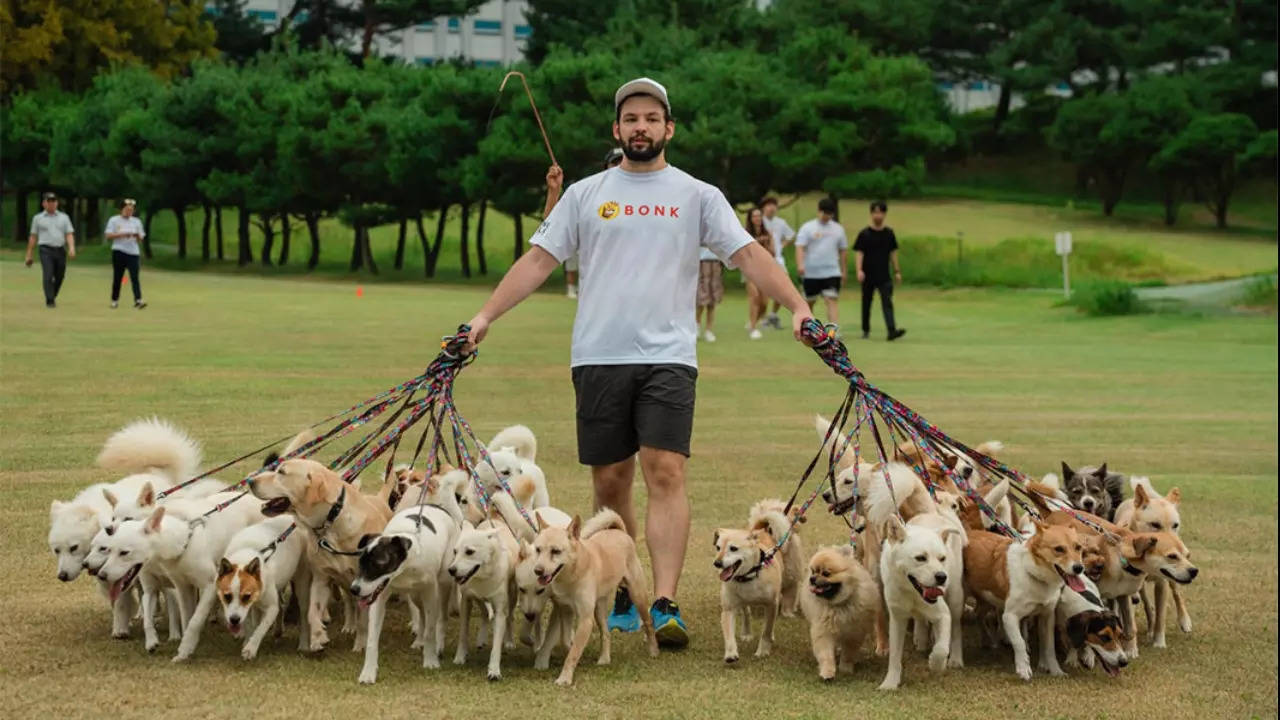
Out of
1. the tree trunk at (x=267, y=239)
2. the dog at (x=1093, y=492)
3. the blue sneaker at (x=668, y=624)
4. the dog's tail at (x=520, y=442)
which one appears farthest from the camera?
the tree trunk at (x=267, y=239)

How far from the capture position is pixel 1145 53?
68.3 m

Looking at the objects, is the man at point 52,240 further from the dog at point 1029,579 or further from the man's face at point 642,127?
the dog at point 1029,579

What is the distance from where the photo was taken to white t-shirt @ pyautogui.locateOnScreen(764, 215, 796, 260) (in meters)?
22.7

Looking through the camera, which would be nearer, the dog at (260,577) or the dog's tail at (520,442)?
the dog at (260,577)

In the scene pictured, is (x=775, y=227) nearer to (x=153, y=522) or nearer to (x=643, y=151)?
(x=643, y=151)

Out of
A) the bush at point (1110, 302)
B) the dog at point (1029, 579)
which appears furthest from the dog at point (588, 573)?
the bush at point (1110, 302)

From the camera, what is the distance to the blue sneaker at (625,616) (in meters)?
6.91

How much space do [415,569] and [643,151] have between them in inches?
80.3

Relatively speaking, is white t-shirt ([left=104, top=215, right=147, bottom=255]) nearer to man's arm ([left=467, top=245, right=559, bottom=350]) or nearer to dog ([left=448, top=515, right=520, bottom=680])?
man's arm ([left=467, top=245, right=559, bottom=350])

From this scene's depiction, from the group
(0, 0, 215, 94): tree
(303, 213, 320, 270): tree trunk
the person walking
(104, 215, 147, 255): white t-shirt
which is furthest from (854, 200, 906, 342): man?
(303, 213, 320, 270): tree trunk

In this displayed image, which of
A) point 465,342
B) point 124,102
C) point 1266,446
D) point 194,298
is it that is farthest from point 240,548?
point 124,102

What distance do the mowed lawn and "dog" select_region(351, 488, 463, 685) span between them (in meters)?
0.16

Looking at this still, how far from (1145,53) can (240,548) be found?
68.4 m

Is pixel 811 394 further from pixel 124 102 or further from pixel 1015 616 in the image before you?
pixel 124 102
